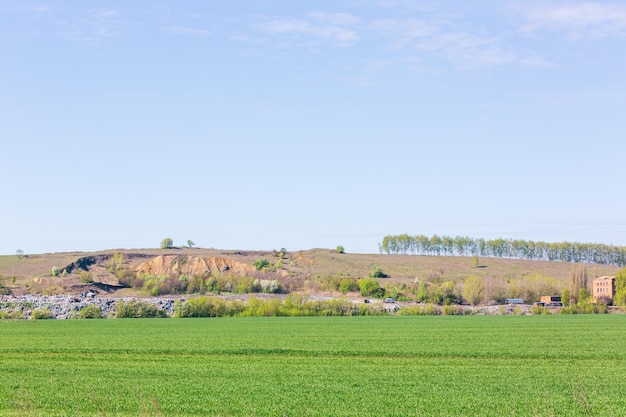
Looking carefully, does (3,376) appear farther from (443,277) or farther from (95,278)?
(443,277)

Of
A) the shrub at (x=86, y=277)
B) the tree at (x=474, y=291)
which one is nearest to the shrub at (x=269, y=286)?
the shrub at (x=86, y=277)

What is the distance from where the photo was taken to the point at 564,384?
1016 inches

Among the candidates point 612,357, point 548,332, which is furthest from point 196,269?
point 612,357

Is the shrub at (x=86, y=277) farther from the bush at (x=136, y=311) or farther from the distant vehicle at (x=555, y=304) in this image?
the distant vehicle at (x=555, y=304)

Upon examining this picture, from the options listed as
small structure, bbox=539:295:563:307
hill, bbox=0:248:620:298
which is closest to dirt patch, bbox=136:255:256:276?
hill, bbox=0:248:620:298

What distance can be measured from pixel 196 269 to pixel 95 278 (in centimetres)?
2467

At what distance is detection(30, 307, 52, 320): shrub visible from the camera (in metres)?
85.1

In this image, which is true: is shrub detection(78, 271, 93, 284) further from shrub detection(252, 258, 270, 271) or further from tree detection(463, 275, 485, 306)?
tree detection(463, 275, 485, 306)

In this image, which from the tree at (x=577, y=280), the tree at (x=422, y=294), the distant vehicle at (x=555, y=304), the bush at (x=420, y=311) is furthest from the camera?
the tree at (x=422, y=294)

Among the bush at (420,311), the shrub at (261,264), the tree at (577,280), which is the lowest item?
the bush at (420,311)

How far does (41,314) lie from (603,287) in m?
89.3

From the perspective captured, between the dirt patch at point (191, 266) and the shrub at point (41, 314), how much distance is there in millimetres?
57696

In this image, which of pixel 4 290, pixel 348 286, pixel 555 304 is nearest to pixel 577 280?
pixel 555 304

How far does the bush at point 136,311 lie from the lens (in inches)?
3529
